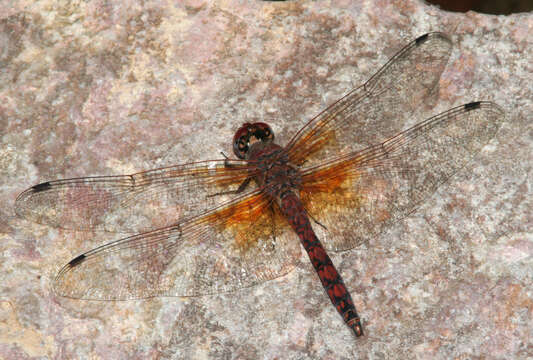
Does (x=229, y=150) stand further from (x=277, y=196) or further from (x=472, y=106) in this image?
(x=472, y=106)

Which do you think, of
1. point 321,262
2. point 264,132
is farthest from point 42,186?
point 321,262

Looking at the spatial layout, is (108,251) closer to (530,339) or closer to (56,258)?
(56,258)

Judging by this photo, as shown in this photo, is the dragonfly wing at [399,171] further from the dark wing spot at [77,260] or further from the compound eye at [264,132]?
the dark wing spot at [77,260]

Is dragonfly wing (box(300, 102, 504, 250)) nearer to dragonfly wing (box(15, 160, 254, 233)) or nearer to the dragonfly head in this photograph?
the dragonfly head

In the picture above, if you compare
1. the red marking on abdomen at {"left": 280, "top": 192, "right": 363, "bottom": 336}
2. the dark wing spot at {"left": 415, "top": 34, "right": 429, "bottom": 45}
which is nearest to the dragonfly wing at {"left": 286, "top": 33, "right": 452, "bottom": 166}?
the dark wing spot at {"left": 415, "top": 34, "right": 429, "bottom": 45}

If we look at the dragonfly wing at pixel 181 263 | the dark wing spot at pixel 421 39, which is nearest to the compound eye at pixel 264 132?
the dragonfly wing at pixel 181 263

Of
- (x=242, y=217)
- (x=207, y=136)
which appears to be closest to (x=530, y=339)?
(x=242, y=217)
